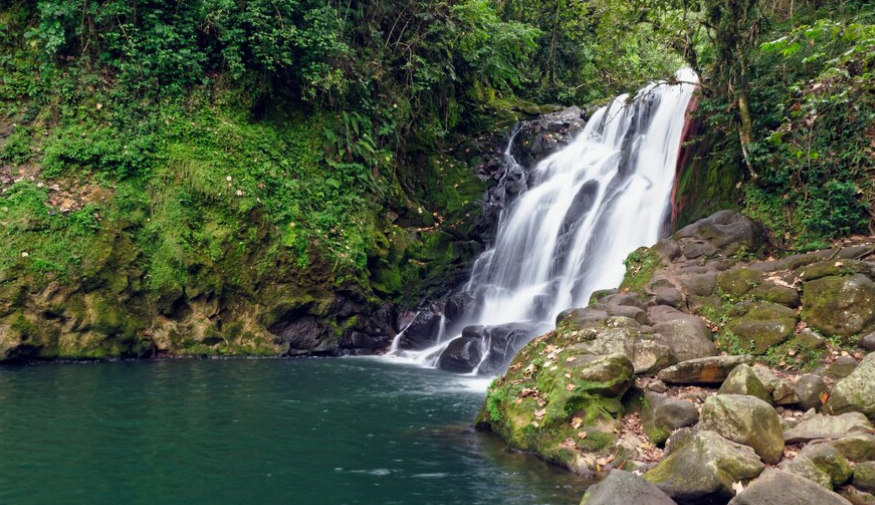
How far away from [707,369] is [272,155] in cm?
1069

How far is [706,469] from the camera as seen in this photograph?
18.5 feet

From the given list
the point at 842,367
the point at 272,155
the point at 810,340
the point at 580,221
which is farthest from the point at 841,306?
the point at 272,155

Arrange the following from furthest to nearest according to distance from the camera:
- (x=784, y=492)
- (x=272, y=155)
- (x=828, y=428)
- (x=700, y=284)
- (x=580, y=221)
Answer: (x=580, y=221) < (x=272, y=155) < (x=700, y=284) < (x=828, y=428) < (x=784, y=492)

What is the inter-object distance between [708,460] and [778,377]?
2382mm

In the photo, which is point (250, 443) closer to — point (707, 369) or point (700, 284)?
point (707, 369)

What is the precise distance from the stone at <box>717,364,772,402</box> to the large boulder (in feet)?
3.20

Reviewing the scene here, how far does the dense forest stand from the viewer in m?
11.4

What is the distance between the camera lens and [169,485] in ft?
21.6

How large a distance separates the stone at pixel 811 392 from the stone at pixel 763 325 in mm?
1152

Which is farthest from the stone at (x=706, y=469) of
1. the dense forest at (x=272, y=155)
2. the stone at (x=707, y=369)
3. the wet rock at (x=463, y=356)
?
the wet rock at (x=463, y=356)

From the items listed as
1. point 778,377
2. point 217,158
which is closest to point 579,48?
point 217,158

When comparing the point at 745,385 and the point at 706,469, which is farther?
the point at 745,385

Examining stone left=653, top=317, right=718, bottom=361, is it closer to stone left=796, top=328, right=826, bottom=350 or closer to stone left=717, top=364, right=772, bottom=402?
stone left=796, top=328, right=826, bottom=350

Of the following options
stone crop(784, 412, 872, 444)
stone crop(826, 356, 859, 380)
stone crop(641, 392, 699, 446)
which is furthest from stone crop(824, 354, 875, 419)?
stone crop(641, 392, 699, 446)
